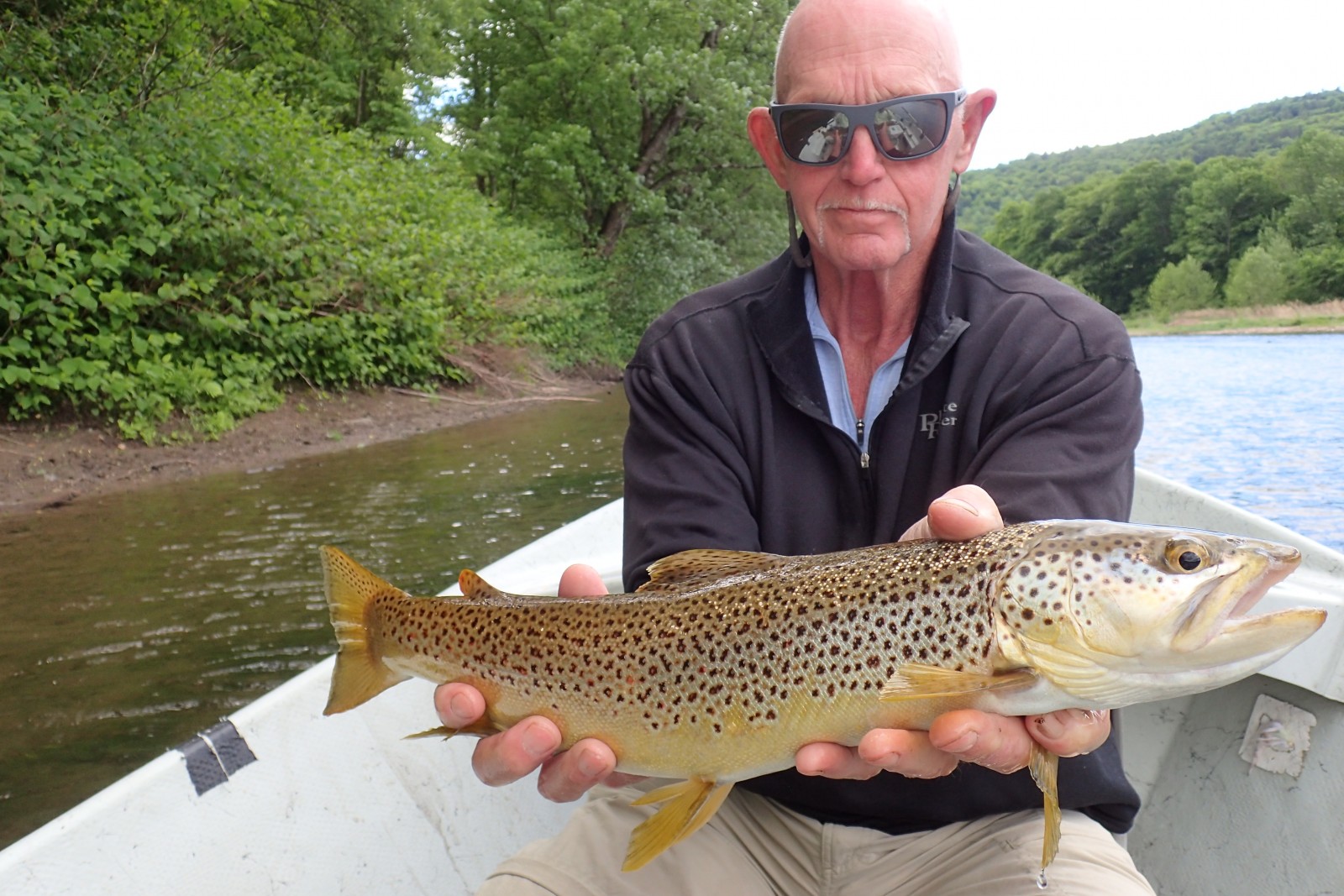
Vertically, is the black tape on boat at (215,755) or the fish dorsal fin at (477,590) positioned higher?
the fish dorsal fin at (477,590)

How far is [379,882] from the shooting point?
3.11 metres

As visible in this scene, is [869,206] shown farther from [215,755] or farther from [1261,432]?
[1261,432]

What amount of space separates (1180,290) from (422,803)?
186 ft

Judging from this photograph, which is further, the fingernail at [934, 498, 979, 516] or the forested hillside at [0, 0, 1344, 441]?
the forested hillside at [0, 0, 1344, 441]

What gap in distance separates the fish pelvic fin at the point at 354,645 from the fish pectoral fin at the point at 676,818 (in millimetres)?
711

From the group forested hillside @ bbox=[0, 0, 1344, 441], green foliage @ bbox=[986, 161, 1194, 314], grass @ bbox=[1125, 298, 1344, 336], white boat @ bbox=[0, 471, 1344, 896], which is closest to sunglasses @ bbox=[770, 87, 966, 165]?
white boat @ bbox=[0, 471, 1344, 896]

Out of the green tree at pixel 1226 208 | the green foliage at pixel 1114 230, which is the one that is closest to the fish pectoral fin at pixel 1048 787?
the green tree at pixel 1226 208

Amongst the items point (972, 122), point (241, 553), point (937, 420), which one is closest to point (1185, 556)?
point (937, 420)

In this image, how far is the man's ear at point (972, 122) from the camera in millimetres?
3014

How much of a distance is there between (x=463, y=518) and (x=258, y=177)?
22.5 feet

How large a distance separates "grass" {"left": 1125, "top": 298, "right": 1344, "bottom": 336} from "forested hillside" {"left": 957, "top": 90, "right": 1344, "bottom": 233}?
6.29 m

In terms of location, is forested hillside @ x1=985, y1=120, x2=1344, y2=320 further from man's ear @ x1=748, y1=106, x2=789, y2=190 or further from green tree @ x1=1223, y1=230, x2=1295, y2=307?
man's ear @ x1=748, y1=106, x2=789, y2=190

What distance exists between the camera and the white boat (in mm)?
2576

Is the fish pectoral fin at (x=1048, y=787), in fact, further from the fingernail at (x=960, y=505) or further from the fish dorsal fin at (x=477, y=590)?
the fish dorsal fin at (x=477, y=590)
